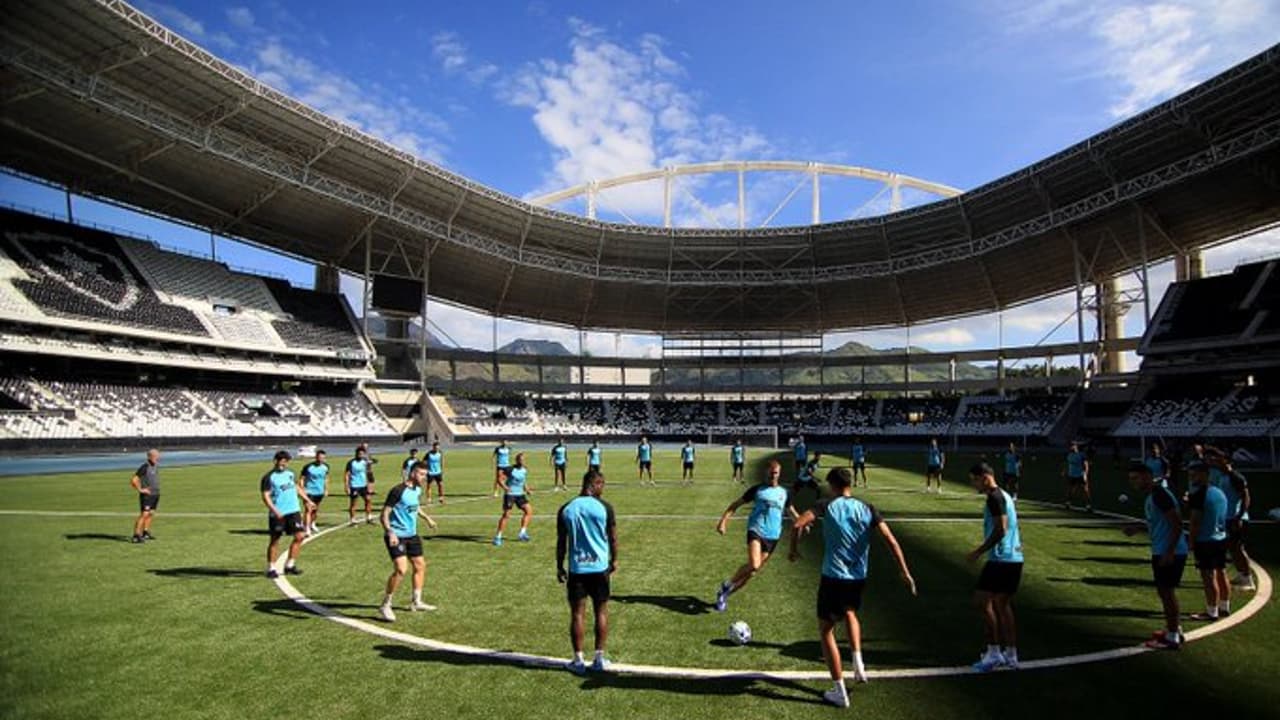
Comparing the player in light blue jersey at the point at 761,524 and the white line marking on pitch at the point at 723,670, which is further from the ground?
the player in light blue jersey at the point at 761,524

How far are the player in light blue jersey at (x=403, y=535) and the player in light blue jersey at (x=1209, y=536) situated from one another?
33.0ft

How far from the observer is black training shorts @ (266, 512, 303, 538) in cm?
1138

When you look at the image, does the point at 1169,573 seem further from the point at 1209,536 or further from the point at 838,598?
the point at 838,598

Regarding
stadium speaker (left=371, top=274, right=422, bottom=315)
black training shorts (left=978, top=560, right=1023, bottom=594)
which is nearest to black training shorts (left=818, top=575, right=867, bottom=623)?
→ black training shorts (left=978, top=560, right=1023, bottom=594)

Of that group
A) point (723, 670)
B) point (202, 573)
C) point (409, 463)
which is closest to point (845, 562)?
point (723, 670)

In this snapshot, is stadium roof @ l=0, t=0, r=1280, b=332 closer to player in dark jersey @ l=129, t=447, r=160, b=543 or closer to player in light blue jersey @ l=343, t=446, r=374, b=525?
player in dark jersey @ l=129, t=447, r=160, b=543

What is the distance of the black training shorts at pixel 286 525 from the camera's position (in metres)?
11.4

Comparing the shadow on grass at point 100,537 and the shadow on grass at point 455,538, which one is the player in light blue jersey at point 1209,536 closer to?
the shadow on grass at point 455,538

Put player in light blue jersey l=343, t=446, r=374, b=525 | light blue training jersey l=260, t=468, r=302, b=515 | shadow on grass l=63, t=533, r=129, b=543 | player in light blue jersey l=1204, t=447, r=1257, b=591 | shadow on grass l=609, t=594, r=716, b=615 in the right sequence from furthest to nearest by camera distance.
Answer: player in light blue jersey l=343, t=446, r=374, b=525 → shadow on grass l=63, t=533, r=129, b=543 → light blue training jersey l=260, t=468, r=302, b=515 → player in light blue jersey l=1204, t=447, r=1257, b=591 → shadow on grass l=609, t=594, r=716, b=615

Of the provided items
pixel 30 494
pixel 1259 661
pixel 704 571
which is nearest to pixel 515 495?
pixel 704 571

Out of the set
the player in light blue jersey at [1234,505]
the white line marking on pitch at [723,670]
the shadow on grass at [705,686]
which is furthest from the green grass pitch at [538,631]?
the player in light blue jersey at [1234,505]

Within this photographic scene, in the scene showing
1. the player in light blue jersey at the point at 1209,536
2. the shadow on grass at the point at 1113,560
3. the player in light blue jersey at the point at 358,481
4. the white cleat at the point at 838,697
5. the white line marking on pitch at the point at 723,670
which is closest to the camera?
the white cleat at the point at 838,697

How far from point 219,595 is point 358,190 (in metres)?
46.0

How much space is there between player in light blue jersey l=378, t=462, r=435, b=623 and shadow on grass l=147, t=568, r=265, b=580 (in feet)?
12.2
